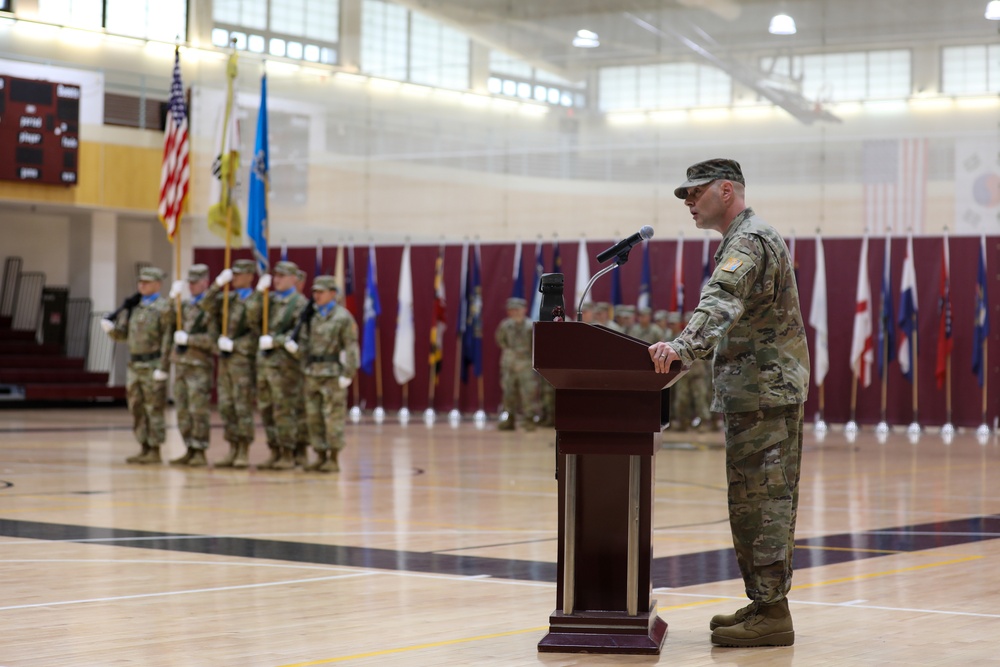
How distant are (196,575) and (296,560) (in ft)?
2.02

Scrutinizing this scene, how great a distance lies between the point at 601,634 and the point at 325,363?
715 cm

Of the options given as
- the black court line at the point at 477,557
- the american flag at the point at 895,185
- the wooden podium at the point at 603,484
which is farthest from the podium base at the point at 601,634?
the american flag at the point at 895,185

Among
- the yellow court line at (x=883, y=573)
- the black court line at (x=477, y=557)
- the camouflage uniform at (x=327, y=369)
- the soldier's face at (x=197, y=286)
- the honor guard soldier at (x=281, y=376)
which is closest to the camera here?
the yellow court line at (x=883, y=573)

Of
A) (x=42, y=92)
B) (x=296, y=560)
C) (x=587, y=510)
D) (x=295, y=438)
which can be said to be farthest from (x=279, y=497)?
(x=42, y=92)

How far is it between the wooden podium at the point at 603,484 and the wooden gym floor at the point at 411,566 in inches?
5.5

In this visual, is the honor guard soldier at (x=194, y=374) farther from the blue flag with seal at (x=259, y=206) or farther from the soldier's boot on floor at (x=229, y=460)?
the blue flag with seal at (x=259, y=206)

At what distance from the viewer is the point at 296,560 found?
245 inches

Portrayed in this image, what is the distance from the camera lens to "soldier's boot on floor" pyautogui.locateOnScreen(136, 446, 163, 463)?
11797mm

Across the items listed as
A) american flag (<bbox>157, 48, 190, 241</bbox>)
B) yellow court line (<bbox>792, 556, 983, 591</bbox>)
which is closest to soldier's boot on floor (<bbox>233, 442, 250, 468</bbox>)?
american flag (<bbox>157, 48, 190, 241</bbox>)

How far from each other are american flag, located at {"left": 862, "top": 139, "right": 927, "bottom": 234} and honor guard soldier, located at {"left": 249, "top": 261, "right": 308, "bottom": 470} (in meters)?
10.4

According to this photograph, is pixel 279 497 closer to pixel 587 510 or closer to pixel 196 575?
pixel 196 575

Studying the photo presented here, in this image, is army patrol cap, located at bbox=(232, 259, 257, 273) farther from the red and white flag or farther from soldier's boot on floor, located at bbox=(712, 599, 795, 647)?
the red and white flag

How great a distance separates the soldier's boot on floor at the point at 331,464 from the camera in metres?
11.2

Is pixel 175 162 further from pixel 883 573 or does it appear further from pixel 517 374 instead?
pixel 883 573
